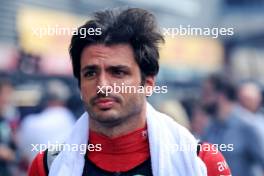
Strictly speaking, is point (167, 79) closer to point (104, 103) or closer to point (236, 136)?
point (236, 136)

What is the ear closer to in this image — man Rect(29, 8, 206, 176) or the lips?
man Rect(29, 8, 206, 176)

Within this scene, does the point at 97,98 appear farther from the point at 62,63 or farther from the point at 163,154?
the point at 62,63

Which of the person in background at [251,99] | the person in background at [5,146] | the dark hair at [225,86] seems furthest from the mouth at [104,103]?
the person in background at [251,99]

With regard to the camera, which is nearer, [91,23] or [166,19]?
[91,23]

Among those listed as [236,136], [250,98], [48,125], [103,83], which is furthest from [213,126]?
[103,83]

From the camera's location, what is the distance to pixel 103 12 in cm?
360

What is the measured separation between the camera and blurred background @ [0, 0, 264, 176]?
7.29 m

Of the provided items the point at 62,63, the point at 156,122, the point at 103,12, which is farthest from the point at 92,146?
the point at 62,63

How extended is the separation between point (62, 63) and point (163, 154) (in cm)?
1116

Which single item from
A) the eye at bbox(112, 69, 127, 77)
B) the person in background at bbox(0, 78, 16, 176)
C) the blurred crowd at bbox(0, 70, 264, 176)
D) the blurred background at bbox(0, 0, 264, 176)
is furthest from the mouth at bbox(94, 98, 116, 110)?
the person in background at bbox(0, 78, 16, 176)

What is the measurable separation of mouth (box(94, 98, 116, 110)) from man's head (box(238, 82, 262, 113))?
4.92 meters

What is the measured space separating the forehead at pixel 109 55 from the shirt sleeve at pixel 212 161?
0.44 meters

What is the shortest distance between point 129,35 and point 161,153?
0.46 metres

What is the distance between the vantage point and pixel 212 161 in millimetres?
3559
